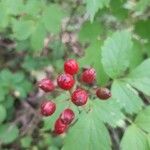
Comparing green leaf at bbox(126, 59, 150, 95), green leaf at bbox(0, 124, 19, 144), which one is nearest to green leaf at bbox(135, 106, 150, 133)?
green leaf at bbox(126, 59, 150, 95)

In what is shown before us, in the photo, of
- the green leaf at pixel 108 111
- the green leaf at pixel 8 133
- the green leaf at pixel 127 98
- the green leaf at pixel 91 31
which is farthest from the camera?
the green leaf at pixel 8 133

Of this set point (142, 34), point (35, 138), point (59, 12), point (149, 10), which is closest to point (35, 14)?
point (59, 12)

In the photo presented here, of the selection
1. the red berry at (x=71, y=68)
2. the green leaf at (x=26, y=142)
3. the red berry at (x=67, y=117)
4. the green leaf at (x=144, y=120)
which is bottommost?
the green leaf at (x=26, y=142)

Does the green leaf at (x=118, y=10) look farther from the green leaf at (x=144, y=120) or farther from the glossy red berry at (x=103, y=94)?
the glossy red berry at (x=103, y=94)

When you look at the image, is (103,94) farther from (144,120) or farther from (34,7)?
(34,7)

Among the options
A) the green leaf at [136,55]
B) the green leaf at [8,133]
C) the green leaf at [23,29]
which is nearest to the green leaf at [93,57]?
the green leaf at [136,55]

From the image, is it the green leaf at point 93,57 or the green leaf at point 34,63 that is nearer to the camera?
the green leaf at point 93,57

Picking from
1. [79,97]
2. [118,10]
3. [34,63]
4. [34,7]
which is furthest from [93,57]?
[34,63]

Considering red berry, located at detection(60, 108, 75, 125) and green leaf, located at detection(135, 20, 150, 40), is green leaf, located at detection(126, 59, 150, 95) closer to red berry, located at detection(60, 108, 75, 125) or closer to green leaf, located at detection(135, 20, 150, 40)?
red berry, located at detection(60, 108, 75, 125)
